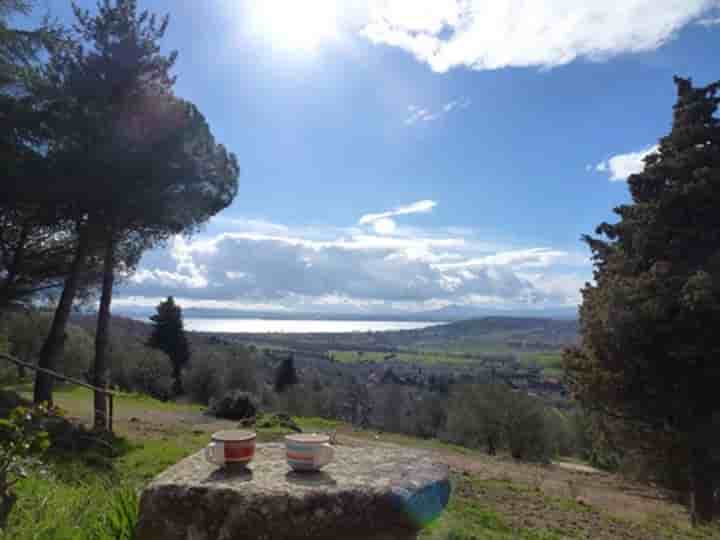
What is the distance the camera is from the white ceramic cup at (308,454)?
253cm

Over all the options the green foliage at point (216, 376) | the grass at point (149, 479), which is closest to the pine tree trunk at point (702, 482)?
the grass at point (149, 479)

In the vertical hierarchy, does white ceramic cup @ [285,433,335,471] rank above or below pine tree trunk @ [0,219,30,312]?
below

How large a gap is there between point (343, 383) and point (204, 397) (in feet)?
98.6

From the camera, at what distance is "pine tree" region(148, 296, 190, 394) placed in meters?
31.2

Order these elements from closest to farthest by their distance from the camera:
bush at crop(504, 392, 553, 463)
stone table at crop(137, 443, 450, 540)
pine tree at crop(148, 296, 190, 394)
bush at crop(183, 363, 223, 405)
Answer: stone table at crop(137, 443, 450, 540), bush at crop(504, 392, 553, 463), bush at crop(183, 363, 223, 405), pine tree at crop(148, 296, 190, 394)

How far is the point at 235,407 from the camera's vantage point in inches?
588

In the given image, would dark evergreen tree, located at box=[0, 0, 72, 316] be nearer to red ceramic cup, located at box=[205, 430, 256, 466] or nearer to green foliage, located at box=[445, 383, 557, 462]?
red ceramic cup, located at box=[205, 430, 256, 466]

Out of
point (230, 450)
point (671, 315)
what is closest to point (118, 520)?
point (230, 450)

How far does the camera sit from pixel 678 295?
808 cm

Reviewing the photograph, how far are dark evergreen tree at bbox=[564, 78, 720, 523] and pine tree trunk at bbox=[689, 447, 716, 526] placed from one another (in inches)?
0.7

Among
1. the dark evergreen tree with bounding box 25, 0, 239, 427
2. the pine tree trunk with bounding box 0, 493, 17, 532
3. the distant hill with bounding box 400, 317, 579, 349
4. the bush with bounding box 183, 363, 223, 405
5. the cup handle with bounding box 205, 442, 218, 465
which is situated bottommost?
the distant hill with bounding box 400, 317, 579, 349

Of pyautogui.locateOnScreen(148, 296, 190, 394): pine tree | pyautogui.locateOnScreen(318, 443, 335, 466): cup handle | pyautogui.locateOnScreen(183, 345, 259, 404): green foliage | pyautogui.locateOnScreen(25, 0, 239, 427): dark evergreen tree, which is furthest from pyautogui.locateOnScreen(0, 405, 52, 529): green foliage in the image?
pyautogui.locateOnScreen(148, 296, 190, 394): pine tree

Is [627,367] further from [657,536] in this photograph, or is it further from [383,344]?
[383,344]

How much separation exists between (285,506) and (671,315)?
8.82 m
